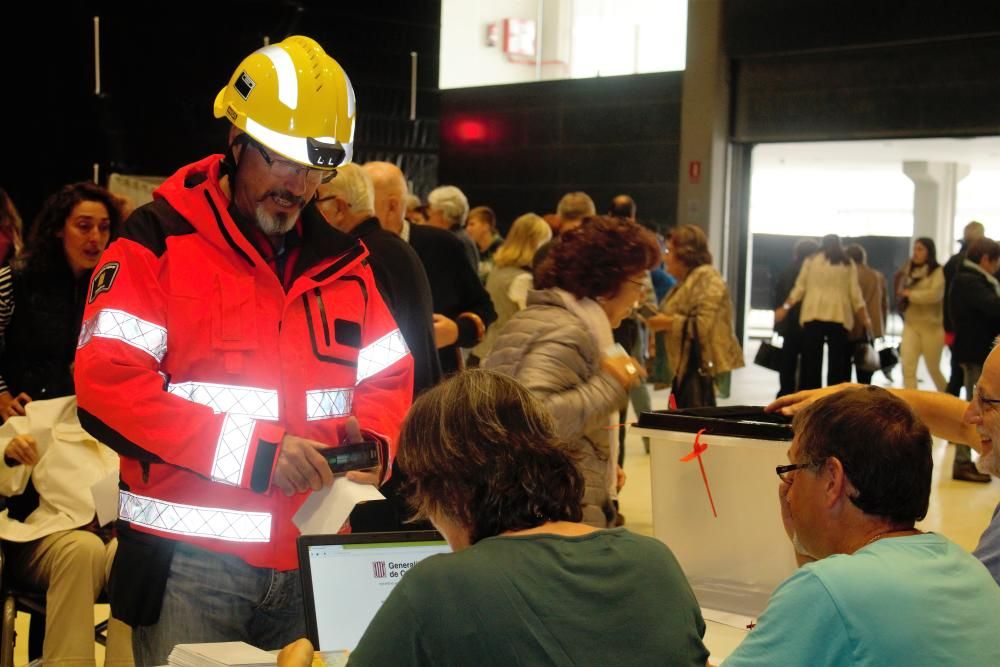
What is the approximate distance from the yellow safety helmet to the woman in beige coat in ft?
15.5

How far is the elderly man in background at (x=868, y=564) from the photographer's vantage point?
1.52 metres

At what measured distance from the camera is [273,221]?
212 centimetres

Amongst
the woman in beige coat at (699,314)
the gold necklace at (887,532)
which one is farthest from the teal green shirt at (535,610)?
the woman in beige coat at (699,314)

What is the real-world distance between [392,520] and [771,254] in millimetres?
10470

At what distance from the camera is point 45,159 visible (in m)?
9.31

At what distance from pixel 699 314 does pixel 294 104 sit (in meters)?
4.85

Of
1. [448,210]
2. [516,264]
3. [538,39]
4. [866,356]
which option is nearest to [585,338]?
[516,264]

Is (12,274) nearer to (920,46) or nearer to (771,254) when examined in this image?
(920,46)

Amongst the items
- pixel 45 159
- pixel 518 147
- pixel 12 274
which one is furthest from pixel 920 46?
pixel 12 274

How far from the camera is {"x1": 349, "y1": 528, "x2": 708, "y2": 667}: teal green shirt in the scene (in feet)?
4.41

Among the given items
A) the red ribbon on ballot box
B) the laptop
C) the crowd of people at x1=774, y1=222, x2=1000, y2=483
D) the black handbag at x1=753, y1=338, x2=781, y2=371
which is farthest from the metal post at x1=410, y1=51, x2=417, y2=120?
the laptop

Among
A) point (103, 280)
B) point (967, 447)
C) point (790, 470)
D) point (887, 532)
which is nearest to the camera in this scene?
point (887, 532)

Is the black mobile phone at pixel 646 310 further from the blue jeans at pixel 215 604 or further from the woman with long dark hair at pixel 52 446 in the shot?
the blue jeans at pixel 215 604

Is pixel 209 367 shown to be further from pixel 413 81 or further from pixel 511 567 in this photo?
pixel 413 81
